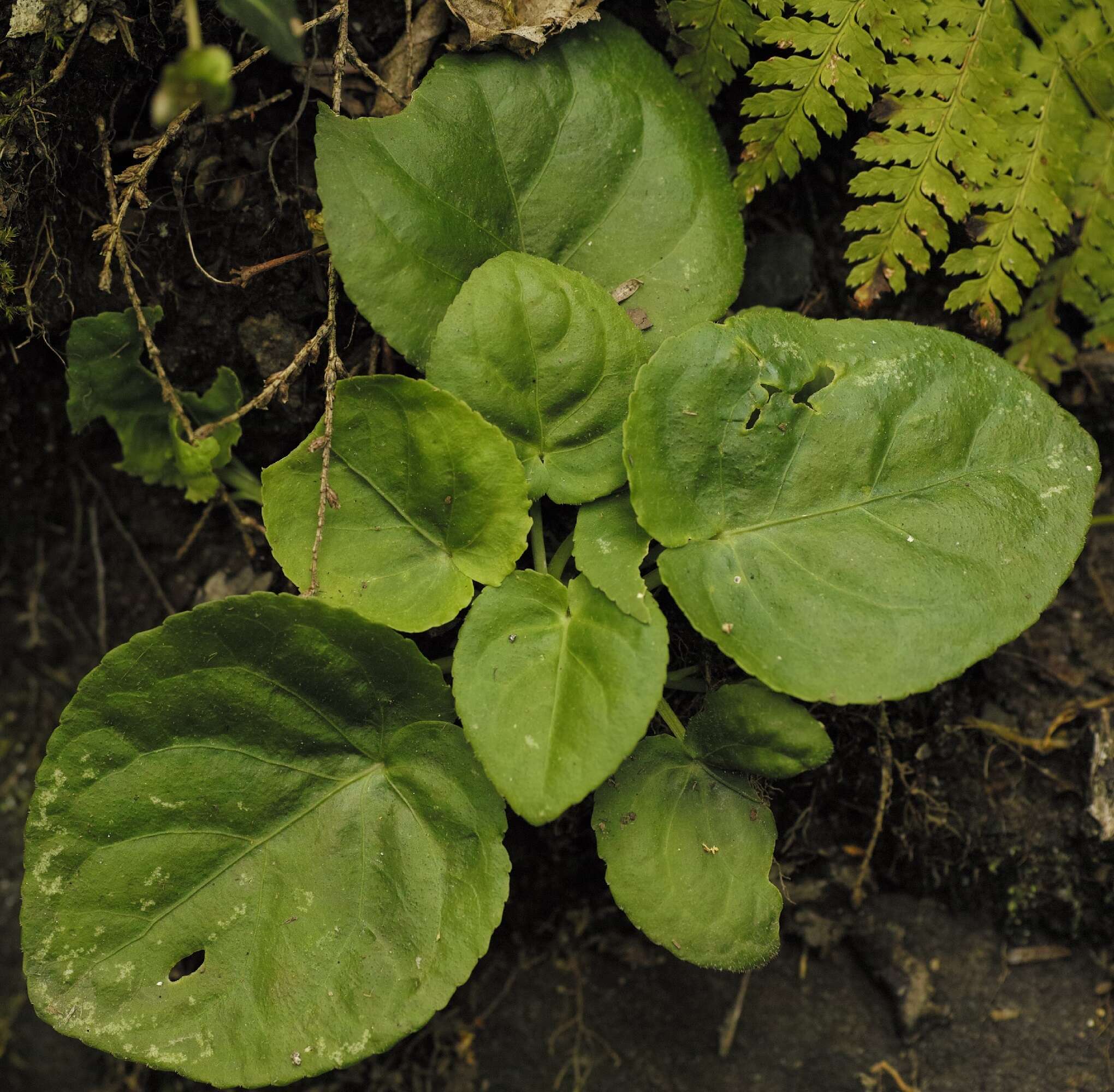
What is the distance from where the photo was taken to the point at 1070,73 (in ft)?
6.00

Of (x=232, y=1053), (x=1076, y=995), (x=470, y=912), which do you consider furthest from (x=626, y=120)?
(x=1076, y=995)

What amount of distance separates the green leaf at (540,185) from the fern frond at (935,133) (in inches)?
10.9

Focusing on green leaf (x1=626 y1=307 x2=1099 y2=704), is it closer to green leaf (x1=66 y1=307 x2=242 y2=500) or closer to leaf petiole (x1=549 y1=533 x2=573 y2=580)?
leaf petiole (x1=549 y1=533 x2=573 y2=580)

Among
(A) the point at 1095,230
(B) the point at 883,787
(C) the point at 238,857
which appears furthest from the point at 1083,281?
(C) the point at 238,857

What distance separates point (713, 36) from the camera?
175 cm

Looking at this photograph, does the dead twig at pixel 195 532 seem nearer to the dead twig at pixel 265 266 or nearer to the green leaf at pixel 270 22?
the dead twig at pixel 265 266

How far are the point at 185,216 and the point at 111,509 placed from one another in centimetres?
81

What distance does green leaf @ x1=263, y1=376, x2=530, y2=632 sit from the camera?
63.2 inches

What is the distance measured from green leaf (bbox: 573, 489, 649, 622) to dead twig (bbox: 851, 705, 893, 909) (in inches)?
29.6

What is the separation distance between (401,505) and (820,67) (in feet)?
3.69

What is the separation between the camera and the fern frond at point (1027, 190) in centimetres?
180

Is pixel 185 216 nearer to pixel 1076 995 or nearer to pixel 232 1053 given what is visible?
pixel 232 1053

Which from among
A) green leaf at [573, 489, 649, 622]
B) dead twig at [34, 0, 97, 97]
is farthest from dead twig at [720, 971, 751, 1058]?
dead twig at [34, 0, 97, 97]

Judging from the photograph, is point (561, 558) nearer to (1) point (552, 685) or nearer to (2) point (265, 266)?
(1) point (552, 685)
